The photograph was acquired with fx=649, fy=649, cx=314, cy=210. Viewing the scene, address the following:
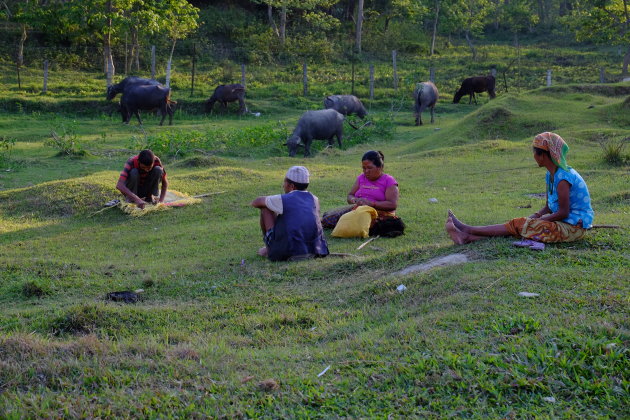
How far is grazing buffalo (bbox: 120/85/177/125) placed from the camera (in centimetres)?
2177

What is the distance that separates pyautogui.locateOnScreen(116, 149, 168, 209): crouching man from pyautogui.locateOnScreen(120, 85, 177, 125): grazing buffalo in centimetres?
1222

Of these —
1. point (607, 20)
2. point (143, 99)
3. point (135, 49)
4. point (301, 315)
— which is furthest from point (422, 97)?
point (301, 315)

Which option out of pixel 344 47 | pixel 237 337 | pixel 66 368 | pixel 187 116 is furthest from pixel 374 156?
pixel 344 47

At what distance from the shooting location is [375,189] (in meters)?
8.10

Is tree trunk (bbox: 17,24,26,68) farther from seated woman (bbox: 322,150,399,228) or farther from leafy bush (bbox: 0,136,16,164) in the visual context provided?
seated woman (bbox: 322,150,399,228)

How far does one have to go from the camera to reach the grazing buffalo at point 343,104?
2222cm

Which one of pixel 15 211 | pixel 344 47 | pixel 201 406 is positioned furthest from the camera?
pixel 344 47

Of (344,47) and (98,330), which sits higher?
(344,47)

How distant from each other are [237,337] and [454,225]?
109 inches

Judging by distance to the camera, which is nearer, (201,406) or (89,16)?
(201,406)

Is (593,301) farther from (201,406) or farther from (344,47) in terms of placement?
(344,47)

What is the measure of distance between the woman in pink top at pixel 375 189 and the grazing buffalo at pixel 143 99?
15.0 metres

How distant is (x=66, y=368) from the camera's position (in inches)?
151

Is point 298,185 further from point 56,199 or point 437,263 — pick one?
point 56,199
